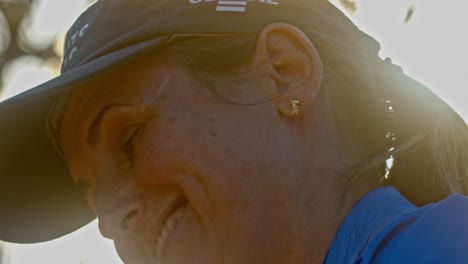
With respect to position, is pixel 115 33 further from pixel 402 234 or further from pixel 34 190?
pixel 402 234

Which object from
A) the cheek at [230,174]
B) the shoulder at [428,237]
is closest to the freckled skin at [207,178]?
the cheek at [230,174]

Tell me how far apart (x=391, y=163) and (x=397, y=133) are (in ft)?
0.27

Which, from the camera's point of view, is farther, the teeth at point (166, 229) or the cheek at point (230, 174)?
the teeth at point (166, 229)

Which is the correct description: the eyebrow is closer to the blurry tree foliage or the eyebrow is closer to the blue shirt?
the blue shirt

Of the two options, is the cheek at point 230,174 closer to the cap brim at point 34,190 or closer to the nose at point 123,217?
the nose at point 123,217

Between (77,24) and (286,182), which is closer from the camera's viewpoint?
(286,182)

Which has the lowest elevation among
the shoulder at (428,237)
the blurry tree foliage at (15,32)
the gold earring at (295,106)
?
the blurry tree foliage at (15,32)

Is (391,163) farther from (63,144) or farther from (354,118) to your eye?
(63,144)

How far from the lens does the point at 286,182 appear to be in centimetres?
229

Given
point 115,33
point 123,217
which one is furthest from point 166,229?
point 115,33

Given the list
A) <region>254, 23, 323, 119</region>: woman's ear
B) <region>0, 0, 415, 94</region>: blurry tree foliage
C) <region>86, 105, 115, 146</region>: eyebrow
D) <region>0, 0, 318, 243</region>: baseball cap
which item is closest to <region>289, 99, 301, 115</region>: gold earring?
<region>254, 23, 323, 119</region>: woman's ear

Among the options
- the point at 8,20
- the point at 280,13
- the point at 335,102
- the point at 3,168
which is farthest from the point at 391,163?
the point at 8,20

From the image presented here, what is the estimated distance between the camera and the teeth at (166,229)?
2.37 metres

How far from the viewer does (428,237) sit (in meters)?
1.92
